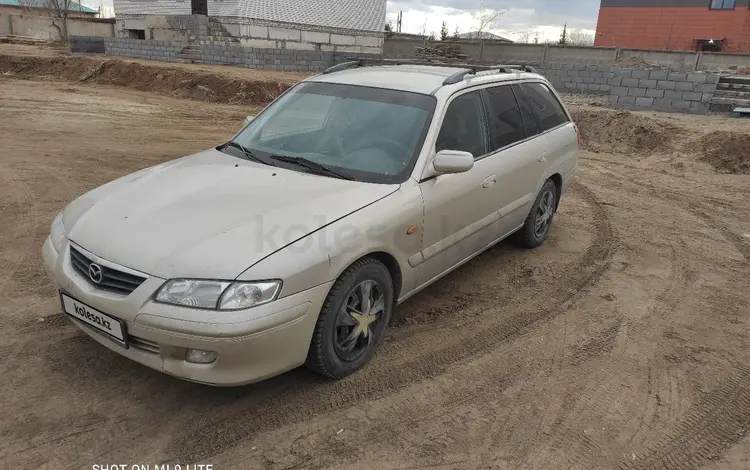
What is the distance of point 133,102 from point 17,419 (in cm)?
1490

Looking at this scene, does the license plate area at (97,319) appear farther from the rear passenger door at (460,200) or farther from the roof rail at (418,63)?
the roof rail at (418,63)

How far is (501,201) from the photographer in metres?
4.59

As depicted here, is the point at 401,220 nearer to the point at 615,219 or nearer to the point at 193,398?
the point at 193,398

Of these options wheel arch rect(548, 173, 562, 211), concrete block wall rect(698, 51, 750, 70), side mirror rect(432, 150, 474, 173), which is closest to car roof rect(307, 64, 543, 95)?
side mirror rect(432, 150, 474, 173)

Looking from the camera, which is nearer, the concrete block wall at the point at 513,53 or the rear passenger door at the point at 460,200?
the rear passenger door at the point at 460,200

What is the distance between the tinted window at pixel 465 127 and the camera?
3.92 m

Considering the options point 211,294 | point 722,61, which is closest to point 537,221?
point 211,294

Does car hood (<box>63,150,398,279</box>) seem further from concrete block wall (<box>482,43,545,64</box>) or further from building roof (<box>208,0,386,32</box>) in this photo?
building roof (<box>208,0,386,32</box>)

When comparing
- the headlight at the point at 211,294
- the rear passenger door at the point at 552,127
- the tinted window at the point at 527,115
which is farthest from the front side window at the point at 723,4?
the headlight at the point at 211,294

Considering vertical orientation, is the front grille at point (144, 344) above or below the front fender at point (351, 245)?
below

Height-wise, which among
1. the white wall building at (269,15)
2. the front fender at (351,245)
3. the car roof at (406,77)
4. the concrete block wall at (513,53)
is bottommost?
the front fender at (351,245)

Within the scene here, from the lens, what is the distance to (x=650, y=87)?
13.7 metres

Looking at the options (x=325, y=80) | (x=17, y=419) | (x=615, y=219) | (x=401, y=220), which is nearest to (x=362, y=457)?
(x=401, y=220)

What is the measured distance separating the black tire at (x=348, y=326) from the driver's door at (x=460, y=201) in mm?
411
